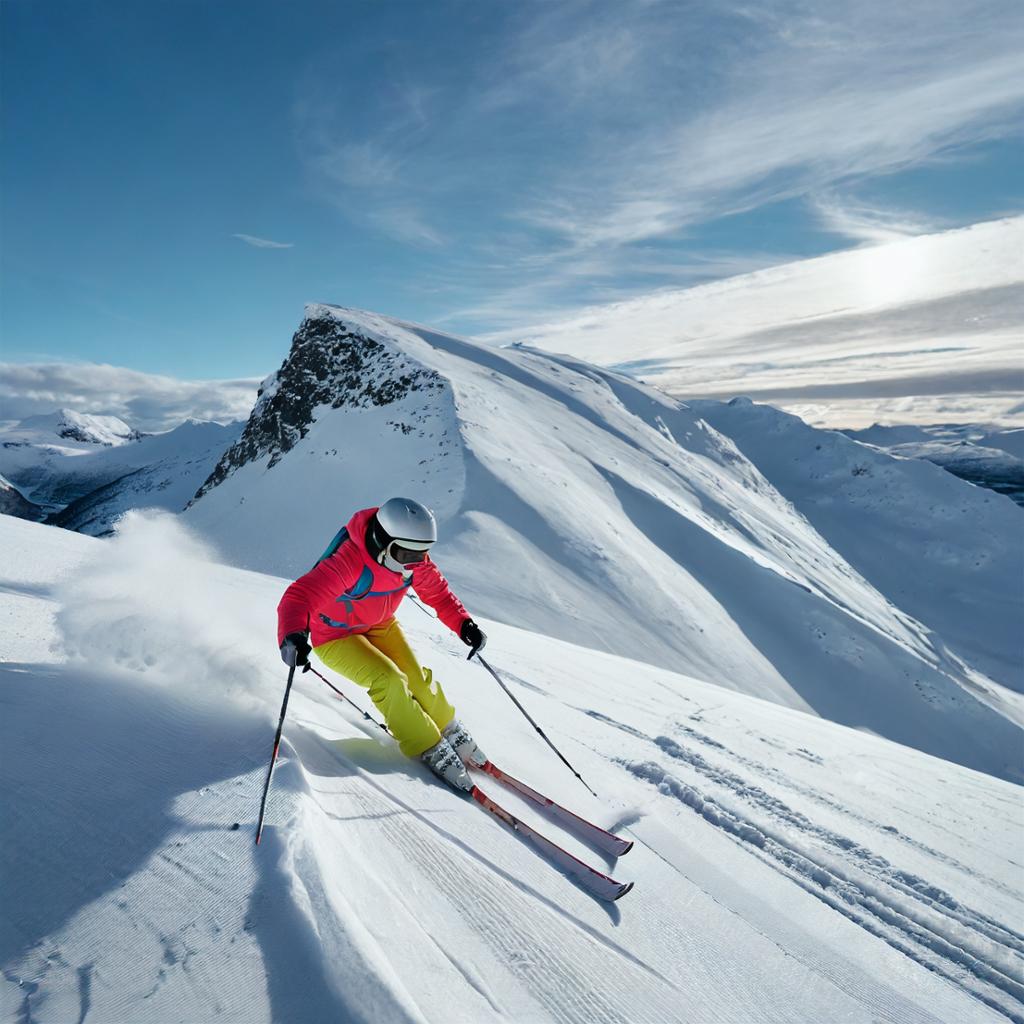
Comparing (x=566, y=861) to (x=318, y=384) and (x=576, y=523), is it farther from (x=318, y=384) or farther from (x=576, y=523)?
(x=318, y=384)

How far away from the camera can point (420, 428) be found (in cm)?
2795

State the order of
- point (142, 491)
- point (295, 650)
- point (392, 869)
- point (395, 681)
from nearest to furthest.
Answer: point (392, 869), point (295, 650), point (395, 681), point (142, 491)

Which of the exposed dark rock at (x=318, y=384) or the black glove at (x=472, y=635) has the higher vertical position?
the exposed dark rock at (x=318, y=384)

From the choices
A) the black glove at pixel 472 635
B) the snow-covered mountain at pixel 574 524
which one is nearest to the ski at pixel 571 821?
the black glove at pixel 472 635

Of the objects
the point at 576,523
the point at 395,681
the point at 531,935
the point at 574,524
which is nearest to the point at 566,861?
the point at 531,935

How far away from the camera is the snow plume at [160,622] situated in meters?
4.50

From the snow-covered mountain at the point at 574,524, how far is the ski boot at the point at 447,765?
9.90 m

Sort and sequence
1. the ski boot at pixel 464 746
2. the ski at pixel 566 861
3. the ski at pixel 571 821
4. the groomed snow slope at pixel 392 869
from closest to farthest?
the groomed snow slope at pixel 392 869
the ski at pixel 566 861
the ski at pixel 571 821
the ski boot at pixel 464 746

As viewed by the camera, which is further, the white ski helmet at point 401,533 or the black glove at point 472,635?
the black glove at point 472,635

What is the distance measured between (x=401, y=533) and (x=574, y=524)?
56.5 ft

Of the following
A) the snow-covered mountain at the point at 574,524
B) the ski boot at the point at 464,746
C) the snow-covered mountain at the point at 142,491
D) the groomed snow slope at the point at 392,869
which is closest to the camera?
the groomed snow slope at the point at 392,869

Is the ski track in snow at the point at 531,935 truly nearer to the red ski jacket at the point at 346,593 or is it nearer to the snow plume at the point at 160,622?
the red ski jacket at the point at 346,593

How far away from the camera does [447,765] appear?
4.19 metres

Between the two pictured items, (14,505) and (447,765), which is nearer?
(447,765)
